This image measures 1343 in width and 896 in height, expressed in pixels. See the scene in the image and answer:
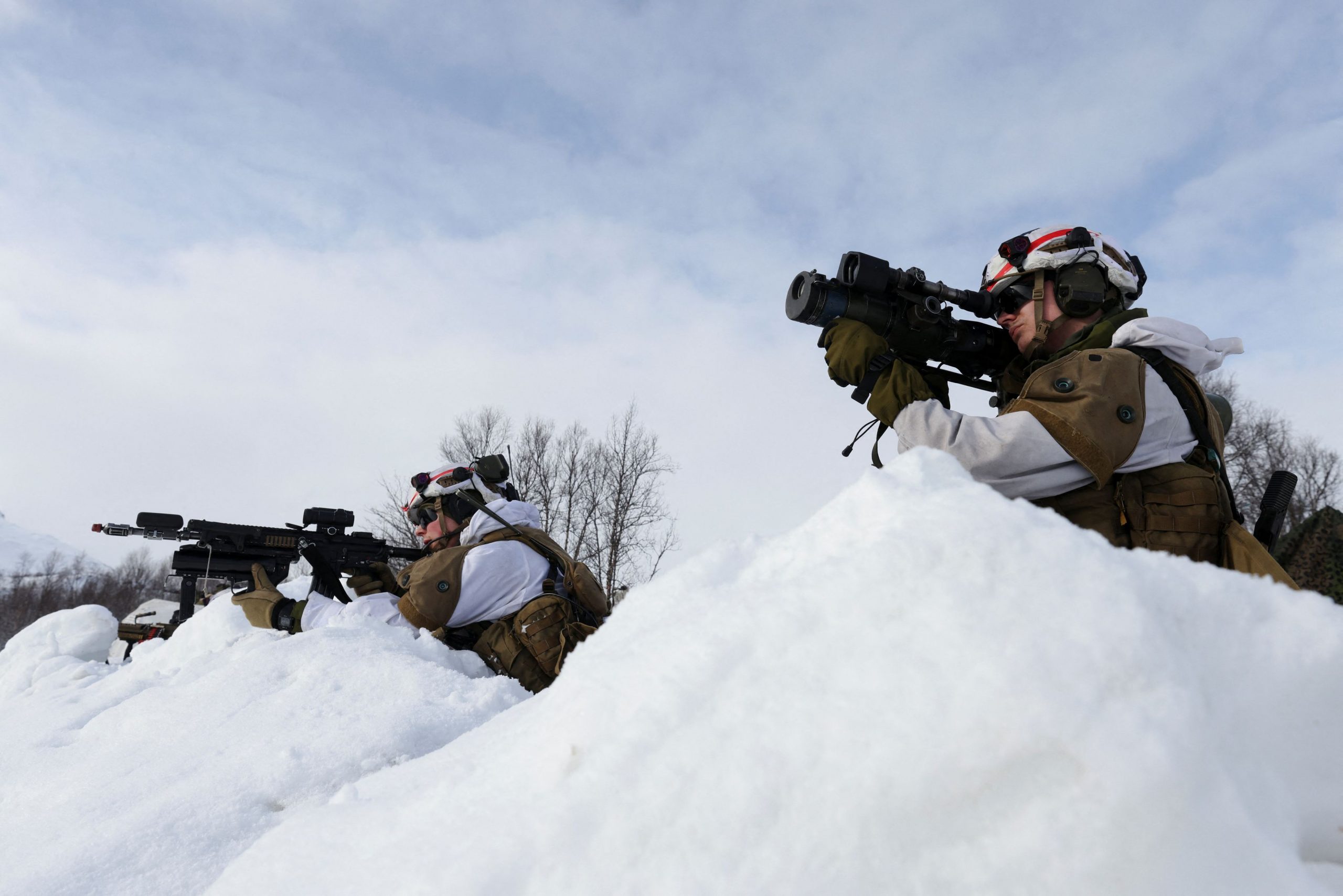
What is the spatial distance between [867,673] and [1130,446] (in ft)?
4.94

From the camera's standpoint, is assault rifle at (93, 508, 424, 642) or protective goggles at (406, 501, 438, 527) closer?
protective goggles at (406, 501, 438, 527)

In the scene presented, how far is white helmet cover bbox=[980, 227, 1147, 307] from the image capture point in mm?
2537

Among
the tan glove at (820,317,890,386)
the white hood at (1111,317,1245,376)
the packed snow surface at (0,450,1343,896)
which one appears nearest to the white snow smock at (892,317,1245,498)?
the white hood at (1111,317,1245,376)

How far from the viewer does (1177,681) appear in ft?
2.54

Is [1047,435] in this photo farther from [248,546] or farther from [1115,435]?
[248,546]

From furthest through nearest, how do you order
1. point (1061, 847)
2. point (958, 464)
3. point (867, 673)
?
point (958, 464), point (867, 673), point (1061, 847)

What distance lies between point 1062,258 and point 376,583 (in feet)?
15.0

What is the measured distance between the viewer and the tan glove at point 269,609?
15.7ft

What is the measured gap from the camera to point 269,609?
4.88 meters

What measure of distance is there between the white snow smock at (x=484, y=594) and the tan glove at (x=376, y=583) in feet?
0.76

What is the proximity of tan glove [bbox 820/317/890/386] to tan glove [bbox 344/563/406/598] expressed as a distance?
342 centimetres

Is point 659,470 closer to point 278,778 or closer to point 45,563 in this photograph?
point 278,778

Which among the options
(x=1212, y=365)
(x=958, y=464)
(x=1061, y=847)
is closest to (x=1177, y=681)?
(x=1061, y=847)

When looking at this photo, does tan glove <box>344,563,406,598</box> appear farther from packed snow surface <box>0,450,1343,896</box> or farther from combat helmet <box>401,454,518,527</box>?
packed snow surface <box>0,450,1343,896</box>
